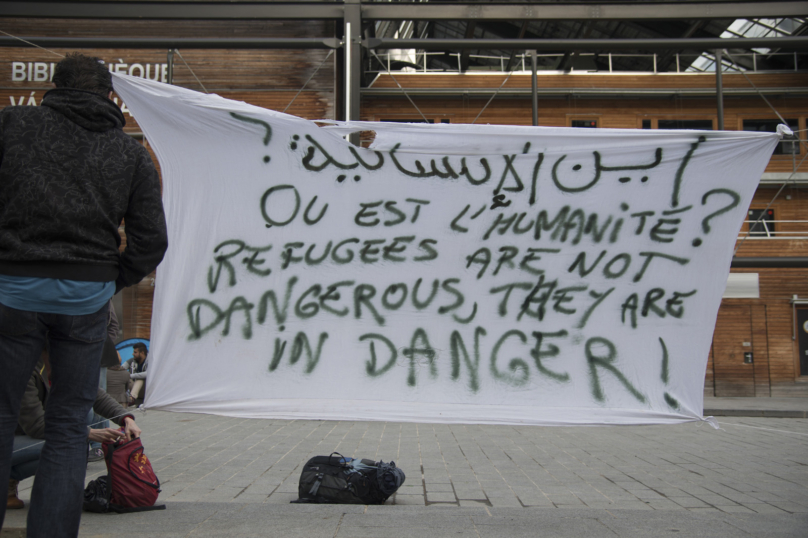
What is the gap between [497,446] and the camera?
748 centimetres

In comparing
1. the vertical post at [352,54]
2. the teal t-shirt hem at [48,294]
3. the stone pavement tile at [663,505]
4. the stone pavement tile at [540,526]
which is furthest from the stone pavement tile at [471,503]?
the vertical post at [352,54]

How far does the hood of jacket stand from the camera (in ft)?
8.09

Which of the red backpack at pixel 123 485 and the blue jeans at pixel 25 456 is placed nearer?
the blue jeans at pixel 25 456

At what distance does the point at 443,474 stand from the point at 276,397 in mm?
2648

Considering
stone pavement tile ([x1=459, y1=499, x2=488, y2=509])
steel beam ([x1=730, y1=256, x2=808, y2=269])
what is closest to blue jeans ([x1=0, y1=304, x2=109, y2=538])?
stone pavement tile ([x1=459, y1=499, x2=488, y2=509])

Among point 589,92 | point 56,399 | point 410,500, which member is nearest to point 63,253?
point 56,399

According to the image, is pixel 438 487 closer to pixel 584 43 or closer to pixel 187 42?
pixel 187 42

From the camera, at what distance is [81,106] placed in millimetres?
2467

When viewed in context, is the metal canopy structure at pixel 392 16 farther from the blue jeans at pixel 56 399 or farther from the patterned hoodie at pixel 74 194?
the blue jeans at pixel 56 399

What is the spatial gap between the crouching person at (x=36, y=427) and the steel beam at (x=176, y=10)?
12.3 m

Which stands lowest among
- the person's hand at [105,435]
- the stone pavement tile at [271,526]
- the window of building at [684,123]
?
the stone pavement tile at [271,526]

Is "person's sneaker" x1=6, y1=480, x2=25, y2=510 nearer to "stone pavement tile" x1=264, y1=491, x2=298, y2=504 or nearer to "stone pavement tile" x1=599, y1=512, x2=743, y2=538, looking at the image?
"stone pavement tile" x1=264, y1=491, x2=298, y2=504

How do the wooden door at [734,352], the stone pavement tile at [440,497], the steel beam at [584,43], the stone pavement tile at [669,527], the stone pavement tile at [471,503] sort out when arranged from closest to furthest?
the stone pavement tile at [669,527] < the stone pavement tile at [471,503] < the stone pavement tile at [440,497] < the steel beam at [584,43] < the wooden door at [734,352]

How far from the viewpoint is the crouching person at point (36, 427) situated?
12.2 feet
